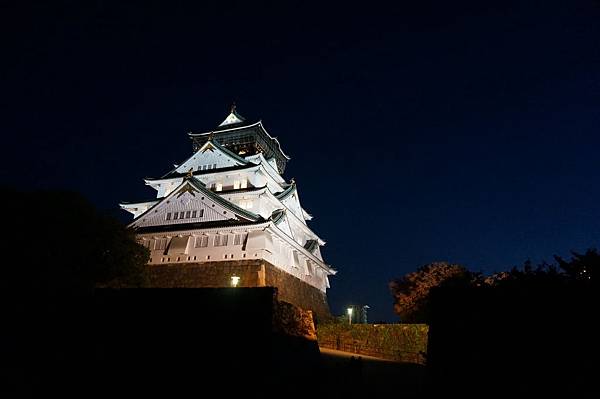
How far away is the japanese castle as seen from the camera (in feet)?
98.1

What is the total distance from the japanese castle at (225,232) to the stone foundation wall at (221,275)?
73mm

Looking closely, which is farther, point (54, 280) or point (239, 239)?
point (239, 239)

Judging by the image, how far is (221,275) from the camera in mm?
29469

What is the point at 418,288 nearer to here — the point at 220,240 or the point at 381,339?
the point at 381,339

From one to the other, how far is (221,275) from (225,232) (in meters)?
3.43

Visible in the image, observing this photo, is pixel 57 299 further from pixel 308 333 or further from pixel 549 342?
pixel 549 342

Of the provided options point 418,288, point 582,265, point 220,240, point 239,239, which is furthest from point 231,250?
point 582,265

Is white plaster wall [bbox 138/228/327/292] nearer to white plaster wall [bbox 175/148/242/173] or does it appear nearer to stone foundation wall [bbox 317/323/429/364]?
stone foundation wall [bbox 317/323/429/364]

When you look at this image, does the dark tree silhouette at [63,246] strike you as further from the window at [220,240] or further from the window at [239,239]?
the window at [239,239]

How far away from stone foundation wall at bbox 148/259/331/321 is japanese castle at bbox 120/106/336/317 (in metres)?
0.07

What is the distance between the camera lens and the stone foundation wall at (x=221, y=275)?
95.3 ft

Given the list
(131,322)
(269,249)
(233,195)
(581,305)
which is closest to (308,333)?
(131,322)

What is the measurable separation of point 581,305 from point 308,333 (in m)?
10.0

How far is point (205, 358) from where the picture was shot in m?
12.5
